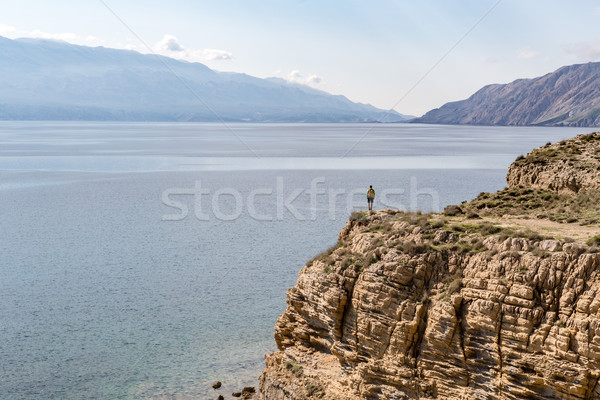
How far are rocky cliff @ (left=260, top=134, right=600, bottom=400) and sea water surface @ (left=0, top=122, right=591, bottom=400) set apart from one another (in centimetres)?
908

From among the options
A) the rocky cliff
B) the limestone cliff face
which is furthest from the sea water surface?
the limestone cliff face

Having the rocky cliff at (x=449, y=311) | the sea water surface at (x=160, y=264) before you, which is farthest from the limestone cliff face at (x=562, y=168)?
the sea water surface at (x=160, y=264)

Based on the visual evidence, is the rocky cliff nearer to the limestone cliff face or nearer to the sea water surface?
the limestone cliff face

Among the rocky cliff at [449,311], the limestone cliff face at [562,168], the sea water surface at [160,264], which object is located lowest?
the sea water surface at [160,264]

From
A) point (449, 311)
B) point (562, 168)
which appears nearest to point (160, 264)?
point (562, 168)

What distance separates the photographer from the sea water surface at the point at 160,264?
1278 inches

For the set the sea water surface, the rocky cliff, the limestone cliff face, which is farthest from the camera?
the sea water surface

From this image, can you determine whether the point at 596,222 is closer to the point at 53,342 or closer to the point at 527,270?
the point at 527,270

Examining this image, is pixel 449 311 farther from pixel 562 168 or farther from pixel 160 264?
pixel 160 264

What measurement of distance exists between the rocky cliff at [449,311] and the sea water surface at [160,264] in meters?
9.08

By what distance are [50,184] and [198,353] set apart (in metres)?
75.0

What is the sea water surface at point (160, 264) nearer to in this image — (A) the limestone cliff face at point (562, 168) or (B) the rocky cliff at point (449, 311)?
(B) the rocky cliff at point (449, 311)

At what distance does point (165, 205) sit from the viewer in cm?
7950

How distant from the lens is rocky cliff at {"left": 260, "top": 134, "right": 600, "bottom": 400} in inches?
700
